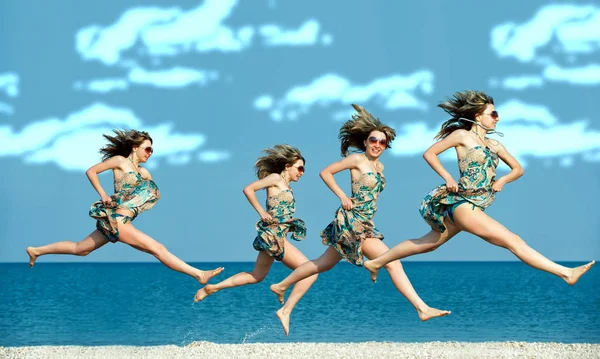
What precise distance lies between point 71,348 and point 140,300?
26269mm

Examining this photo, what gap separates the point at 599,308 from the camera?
38.3 m

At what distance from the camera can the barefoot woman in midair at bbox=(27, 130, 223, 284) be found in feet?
46.5

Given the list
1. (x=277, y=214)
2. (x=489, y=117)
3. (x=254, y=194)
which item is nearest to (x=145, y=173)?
(x=254, y=194)

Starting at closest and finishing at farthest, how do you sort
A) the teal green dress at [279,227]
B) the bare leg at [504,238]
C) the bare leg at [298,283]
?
the bare leg at [504,238] → the teal green dress at [279,227] → the bare leg at [298,283]

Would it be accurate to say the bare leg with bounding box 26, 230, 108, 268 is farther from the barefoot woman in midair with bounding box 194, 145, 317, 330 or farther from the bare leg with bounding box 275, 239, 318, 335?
the bare leg with bounding box 275, 239, 318, 335

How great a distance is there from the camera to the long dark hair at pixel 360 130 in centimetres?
1392

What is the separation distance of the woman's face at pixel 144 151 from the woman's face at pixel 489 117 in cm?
507

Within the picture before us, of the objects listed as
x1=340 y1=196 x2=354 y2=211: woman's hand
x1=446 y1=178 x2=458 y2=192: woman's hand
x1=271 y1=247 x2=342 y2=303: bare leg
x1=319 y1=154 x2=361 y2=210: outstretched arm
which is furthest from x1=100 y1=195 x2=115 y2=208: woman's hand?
x1=446 y1=178 x2=458 y2=192: woman's hand

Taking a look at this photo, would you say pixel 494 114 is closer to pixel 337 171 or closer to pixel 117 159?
pixel 337 171

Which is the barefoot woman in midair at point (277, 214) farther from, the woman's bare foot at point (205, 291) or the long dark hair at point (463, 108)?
the long dark hair at point (463, 108)

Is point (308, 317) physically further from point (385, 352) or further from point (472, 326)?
point (385, 352)

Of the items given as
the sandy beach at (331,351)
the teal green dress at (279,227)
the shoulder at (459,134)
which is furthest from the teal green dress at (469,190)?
the sandy beach at (331,351)

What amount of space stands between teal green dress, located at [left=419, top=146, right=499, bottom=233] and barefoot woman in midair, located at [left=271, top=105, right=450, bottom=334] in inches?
41.5

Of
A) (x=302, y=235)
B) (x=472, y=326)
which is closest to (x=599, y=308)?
(x=472, y=326)
